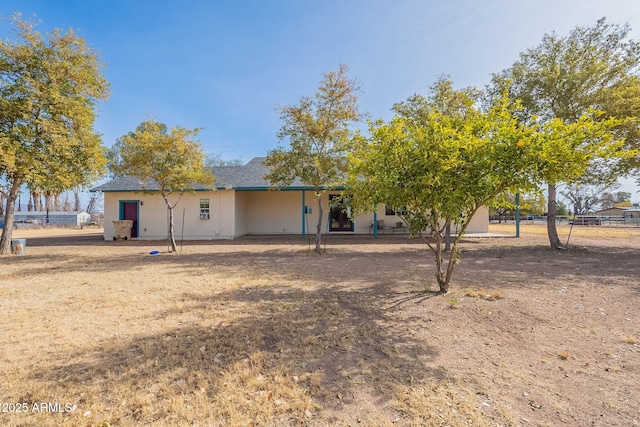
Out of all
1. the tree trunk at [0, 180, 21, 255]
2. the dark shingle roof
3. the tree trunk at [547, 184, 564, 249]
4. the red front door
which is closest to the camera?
the tree trunk at [0, 180, 21, 255]

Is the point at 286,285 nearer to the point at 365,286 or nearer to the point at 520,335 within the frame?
the point at 365,286

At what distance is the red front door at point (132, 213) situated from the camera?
16766mm

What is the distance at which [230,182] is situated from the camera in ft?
56.2

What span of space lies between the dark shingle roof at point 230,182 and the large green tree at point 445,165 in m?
11.0

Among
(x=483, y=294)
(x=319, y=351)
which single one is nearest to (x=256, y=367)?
(x=319, y=351)

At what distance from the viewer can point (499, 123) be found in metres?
4.48

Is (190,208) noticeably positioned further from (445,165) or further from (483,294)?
(445,165)

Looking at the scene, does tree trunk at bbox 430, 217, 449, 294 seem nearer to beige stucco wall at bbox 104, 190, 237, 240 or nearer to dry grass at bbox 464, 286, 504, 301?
dry grass at bbox 464, 286, 504, 301

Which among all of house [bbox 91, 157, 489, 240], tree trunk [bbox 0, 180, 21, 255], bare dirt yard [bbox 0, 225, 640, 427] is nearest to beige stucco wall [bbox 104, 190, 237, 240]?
house [bbox 91, 157, 489, 240]

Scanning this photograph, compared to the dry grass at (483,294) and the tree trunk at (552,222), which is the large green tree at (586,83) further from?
the dry grass at (483,294)

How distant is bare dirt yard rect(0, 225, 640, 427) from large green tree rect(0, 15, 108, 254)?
5179mm

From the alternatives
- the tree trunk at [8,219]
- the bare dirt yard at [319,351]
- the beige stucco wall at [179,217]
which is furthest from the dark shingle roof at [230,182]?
the bare dirt yard at [319,351]

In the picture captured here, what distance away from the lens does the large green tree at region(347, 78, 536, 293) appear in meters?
4.11

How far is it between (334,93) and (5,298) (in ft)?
34.3
